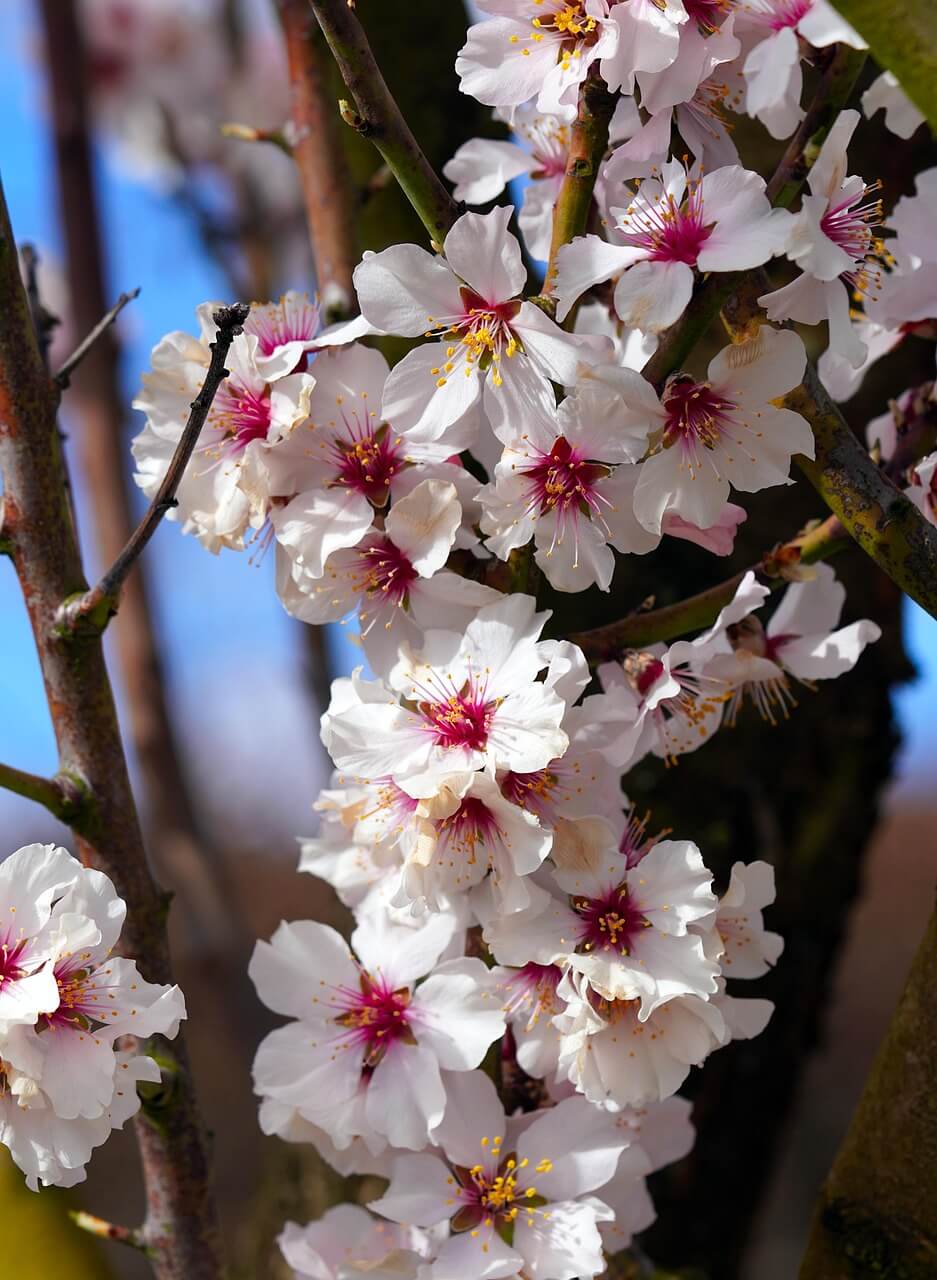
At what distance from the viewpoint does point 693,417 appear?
24.6 inches

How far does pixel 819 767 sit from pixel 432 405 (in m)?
1.00

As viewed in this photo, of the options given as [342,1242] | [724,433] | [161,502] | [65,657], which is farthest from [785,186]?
[342,1242]

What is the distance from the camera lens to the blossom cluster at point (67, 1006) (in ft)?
1.92

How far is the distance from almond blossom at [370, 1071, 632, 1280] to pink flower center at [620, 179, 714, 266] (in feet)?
1.44

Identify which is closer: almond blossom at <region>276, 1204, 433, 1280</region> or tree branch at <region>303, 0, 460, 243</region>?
tree branch at <region>303, 0, 460, 243</region>

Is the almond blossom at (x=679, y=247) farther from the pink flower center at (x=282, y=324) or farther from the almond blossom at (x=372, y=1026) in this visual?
the almond blossom at (x=372, y=1026)

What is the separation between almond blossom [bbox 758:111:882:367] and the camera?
1.91 ft

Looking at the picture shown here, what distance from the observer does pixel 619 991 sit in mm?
594

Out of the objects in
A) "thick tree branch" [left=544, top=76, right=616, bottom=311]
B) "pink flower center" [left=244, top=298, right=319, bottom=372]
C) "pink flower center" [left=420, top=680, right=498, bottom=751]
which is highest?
"thick tree branch" [left=544, top=76, right=616, bottom=311]

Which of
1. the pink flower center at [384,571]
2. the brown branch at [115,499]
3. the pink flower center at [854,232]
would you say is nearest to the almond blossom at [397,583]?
the pink flower center at [384,571]

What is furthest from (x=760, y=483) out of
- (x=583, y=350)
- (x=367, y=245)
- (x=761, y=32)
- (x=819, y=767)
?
(x=819, y=767)

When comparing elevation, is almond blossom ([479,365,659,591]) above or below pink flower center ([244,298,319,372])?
below

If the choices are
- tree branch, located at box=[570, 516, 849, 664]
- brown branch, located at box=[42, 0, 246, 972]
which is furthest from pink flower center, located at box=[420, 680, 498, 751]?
brown branch, located at box=[42, 0, 246, 972]

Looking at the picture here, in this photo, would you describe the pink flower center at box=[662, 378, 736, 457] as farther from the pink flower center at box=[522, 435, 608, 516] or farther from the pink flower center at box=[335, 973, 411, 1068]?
the pink flower center at box=[335, 973, 411, 1068]
